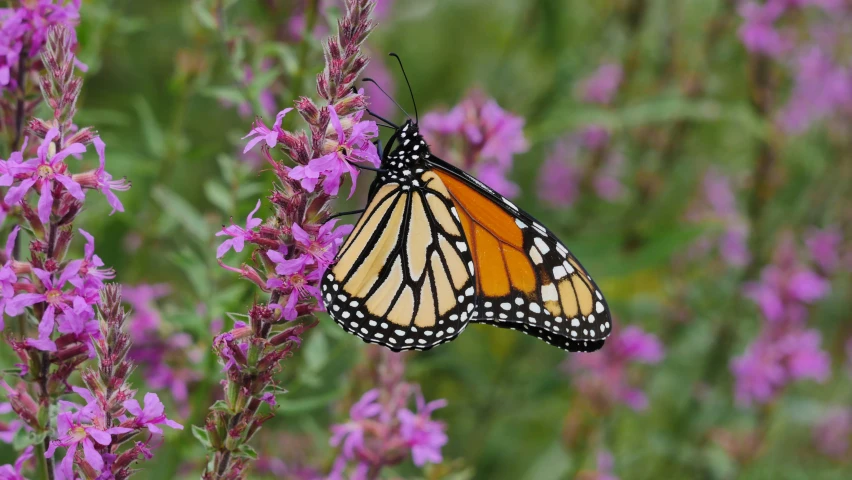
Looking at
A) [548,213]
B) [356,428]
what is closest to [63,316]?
[356,428]

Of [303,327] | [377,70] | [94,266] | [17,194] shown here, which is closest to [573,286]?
[303,327]

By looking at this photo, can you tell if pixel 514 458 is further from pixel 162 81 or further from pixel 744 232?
Answer: pixel 162 81

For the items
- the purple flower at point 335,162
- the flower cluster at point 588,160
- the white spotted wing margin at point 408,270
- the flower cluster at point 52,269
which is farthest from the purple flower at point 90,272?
the flower cluster at point 588,160

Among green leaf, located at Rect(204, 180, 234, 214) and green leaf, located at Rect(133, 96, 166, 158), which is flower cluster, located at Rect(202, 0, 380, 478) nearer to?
green leaf, located at Rect(204, 180, 234, 214)

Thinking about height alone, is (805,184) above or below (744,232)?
above

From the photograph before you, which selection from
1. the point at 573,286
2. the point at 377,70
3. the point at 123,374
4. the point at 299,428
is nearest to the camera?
the point at 123,374

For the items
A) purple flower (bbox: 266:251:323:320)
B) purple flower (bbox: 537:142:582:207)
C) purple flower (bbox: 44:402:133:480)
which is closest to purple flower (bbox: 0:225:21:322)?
purple flower (bbox: 44:402:133:480)

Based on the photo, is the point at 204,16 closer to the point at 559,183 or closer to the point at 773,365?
the point at 559,183
